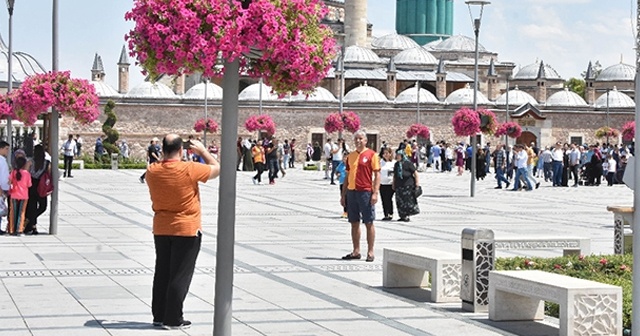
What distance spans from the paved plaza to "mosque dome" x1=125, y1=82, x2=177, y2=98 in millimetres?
39757

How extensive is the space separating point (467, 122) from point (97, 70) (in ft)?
149

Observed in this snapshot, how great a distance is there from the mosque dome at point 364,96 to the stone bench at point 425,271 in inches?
2215

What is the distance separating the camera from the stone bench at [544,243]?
1145 centimetres

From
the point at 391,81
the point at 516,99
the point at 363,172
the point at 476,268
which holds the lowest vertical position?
the point at 476,268

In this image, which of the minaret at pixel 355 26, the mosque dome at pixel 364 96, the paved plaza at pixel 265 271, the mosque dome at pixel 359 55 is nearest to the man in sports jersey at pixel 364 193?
the paved plaza at pixel 265 271

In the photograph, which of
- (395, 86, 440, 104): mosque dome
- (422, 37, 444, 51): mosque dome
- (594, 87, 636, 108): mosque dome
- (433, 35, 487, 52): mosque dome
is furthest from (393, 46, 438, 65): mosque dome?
(594, 87, 636, 108): mosque dome

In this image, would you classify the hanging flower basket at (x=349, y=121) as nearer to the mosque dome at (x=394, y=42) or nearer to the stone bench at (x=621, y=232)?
the stone bench at (x=621, y=232)

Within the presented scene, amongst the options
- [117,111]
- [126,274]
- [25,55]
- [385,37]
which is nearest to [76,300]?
[126,274]

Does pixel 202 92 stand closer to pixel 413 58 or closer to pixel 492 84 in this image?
pixel 413 58

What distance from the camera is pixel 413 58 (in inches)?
3199

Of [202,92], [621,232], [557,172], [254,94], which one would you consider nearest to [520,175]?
[557,172]

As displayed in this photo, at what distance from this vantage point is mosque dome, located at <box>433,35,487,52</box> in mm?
85938

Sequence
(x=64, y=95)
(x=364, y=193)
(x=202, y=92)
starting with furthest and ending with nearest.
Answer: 1. (x=202, y=92)
2. (x=64, y=95)
3. (x=364, y=193)

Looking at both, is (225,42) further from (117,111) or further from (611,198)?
(117,111)
